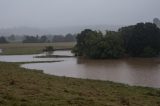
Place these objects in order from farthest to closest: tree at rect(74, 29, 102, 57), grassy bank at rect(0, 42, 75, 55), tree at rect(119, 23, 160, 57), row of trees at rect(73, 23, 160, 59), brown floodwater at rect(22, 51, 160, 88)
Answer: grassy bank at rect(0, 42, 75, 55) → tree at rect(74, 29, 102, 57) → tree at rect(119, 23, 160, 57) → row of trees at rect(73, 23, 160, 59) → brown floodwater at rect(22, 51, 160, 88)

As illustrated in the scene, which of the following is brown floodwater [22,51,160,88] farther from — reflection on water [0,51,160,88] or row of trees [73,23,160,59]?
row of trees [73,23,160,59]

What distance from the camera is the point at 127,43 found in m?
49.9

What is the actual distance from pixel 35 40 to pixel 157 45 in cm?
7098

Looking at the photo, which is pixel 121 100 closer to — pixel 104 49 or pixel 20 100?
pixel 20 100

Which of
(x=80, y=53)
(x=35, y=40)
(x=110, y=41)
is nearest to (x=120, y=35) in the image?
(x=110, y=41)

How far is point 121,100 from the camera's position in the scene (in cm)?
1133

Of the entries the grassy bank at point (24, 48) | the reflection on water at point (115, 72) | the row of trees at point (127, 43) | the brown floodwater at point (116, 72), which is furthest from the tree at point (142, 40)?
→ the grassy bank at point (24, 48)

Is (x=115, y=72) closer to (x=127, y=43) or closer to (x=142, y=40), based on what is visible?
(x=142, y=40)

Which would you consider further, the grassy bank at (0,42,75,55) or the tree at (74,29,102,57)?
the grassy bank at (0,42,75,55)

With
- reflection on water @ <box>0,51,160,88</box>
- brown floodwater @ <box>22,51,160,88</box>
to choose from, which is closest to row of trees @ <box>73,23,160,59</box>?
reflection on water @ <box>0,51,160,88</box>

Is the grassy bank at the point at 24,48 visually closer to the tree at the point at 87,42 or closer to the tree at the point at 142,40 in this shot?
the tree at the point at 87,42

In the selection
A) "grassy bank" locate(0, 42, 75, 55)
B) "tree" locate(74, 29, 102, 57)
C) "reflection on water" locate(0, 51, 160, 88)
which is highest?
"tree" locate(74, 29, 102, 57)

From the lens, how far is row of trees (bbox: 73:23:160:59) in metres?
47.7

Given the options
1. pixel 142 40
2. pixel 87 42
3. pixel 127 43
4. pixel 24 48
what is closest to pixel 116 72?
pixel 142 40
